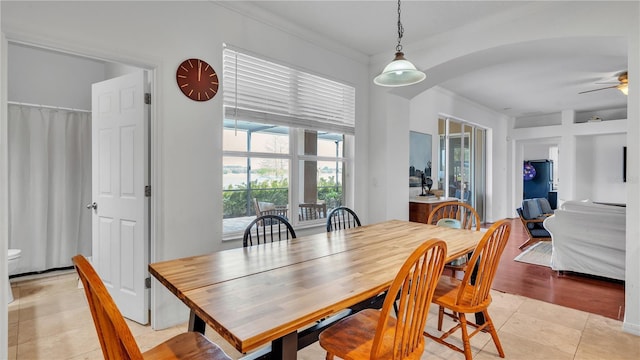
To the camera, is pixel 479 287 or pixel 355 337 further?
pixel 479 287

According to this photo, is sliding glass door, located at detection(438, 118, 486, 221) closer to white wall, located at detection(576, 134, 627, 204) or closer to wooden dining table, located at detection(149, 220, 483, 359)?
white wall, located at detection(576, 134, 627, 204)

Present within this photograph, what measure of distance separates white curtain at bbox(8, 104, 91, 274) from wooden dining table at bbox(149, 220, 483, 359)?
10.1 ft

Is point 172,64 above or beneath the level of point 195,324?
above

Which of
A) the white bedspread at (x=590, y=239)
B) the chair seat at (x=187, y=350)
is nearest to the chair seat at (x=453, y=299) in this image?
the chair seat at (x=187, y=350)

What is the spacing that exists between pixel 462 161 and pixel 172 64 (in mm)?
5833

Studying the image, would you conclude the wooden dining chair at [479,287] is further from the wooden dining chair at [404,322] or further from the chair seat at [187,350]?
the chair seat at [187,350]

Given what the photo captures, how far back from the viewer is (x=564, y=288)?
3348 millimetres

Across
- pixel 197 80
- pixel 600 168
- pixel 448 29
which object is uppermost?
pixel 448 29

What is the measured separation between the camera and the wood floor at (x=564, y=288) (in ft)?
9.55

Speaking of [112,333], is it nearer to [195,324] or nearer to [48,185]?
[195,324]

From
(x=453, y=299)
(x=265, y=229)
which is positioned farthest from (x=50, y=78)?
(x=453, y=299)

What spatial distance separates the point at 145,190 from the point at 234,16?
1.70 meters

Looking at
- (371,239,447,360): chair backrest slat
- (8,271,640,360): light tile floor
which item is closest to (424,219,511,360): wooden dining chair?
(8,271,640,360): light tile floor

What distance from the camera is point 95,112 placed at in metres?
2.90
